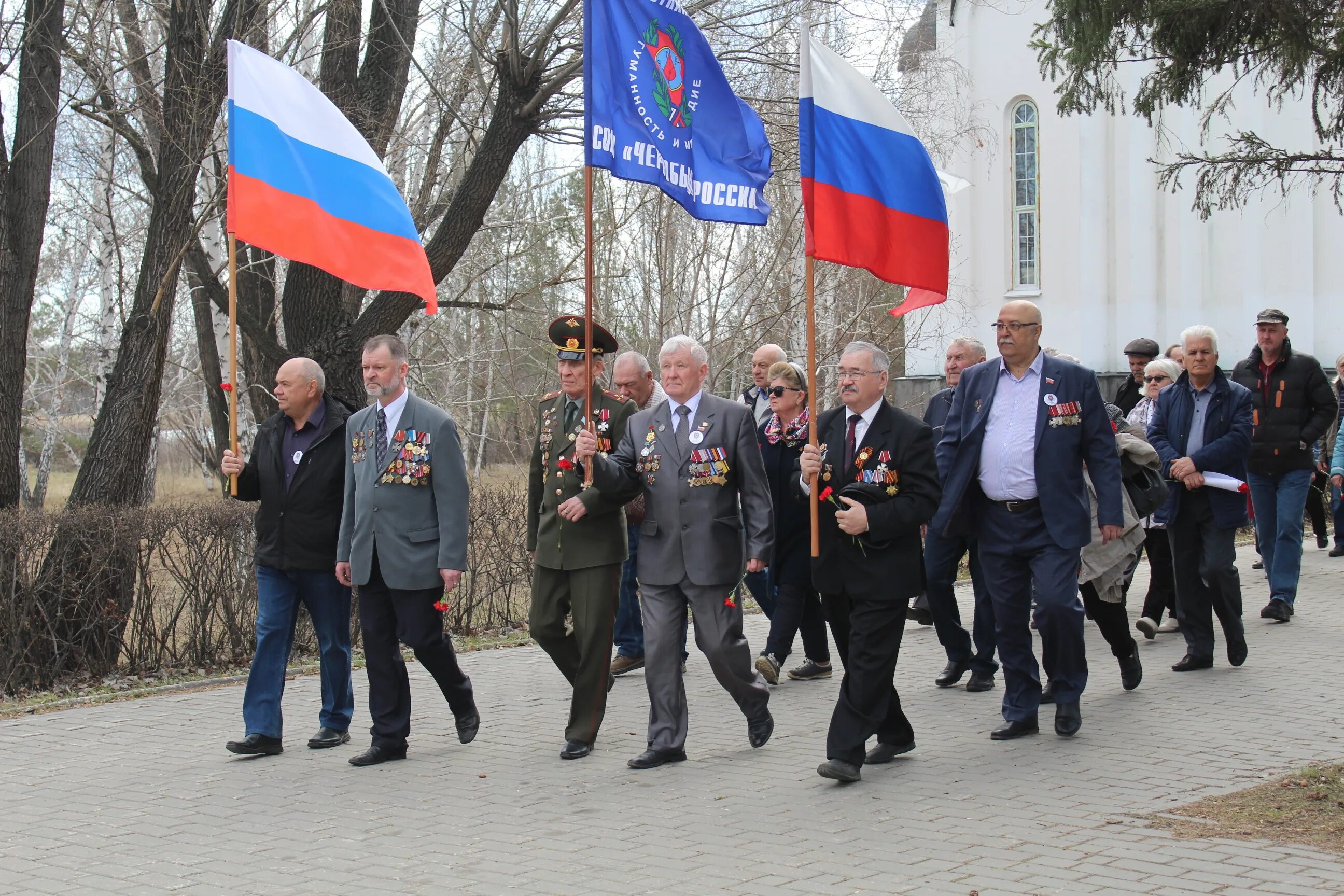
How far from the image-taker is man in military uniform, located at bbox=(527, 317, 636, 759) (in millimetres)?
6973

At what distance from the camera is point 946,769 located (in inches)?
253

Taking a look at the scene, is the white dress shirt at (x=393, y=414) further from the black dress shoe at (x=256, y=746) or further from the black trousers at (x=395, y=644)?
the black dress shoe at (x=256, y=746)

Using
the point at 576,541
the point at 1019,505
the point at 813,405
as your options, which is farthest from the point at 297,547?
the point at 1019,505

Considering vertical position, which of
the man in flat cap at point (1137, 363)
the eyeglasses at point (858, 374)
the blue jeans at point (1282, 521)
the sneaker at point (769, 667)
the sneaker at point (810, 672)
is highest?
the man in flat cap at point (1137, 363)

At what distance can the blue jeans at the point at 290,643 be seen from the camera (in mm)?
7102

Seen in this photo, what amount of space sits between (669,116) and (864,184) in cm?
101

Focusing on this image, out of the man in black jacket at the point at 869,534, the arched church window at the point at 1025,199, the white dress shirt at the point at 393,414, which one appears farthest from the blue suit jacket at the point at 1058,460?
the arched church window at the point at 1025,199

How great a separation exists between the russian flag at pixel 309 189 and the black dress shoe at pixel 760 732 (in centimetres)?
271

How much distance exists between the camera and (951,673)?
27.9ft

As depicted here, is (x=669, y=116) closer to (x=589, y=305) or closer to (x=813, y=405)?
(x=589, y=305)

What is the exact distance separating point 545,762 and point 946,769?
189 cm

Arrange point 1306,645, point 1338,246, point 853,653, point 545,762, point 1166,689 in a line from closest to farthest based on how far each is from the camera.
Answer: point 853,653, point 545,762, point 1166,689, point 1306,645, point 1338,246

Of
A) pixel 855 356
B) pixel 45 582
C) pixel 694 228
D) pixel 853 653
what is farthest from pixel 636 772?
pixel 694 228

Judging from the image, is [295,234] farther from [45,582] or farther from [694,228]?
[694,228]
